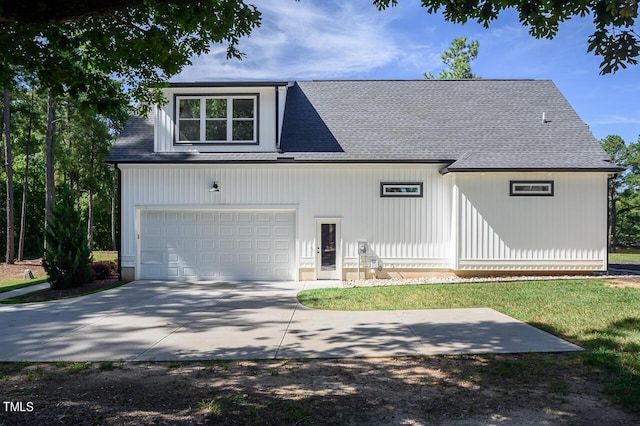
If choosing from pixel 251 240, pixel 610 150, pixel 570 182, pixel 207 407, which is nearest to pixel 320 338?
pixel 207 407

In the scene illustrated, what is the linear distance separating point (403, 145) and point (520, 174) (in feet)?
12.3

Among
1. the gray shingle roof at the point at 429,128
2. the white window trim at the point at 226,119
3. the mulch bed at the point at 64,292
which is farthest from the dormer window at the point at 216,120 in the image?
the mulch bed at the point at 64,292

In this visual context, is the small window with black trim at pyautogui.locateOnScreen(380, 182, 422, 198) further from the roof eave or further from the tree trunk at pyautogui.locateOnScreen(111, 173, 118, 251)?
the tree trunk at pyautogui.locateOnScreen(111, 173, 118, 251)

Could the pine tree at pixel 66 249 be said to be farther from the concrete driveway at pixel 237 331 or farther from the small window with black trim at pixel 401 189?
the small window with black trim at pixel 401 189

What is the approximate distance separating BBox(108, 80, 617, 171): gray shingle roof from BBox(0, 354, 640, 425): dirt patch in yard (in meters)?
8.62

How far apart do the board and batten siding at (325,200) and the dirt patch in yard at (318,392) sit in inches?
310

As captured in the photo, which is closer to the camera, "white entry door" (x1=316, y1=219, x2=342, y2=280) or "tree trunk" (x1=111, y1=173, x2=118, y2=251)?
"white entry door" (x1=316, y1=219, x2=342, y2=280)

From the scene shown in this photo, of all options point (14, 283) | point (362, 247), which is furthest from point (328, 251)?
point (14, 283)

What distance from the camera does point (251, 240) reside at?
1394 centimetres

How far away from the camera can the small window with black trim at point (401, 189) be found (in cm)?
1368

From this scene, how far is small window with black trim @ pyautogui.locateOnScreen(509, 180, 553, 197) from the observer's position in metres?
13.1

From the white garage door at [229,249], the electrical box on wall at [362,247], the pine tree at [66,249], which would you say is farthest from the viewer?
the white garage door at [229,249]

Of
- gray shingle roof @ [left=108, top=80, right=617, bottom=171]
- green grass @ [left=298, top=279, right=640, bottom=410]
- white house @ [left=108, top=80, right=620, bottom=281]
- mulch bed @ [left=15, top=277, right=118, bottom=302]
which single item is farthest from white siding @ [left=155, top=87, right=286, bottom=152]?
green grass @ [left=298, top=279, right=640, bottom=410]

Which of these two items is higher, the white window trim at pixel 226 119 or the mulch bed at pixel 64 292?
the white window trim at pixel 226 119
